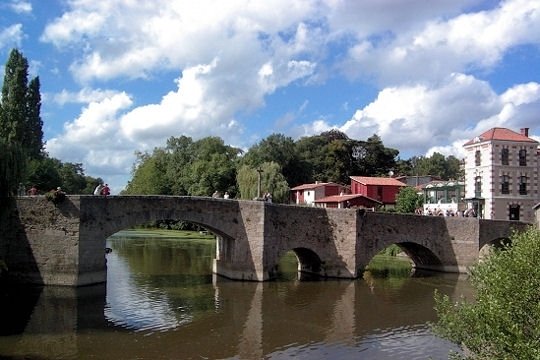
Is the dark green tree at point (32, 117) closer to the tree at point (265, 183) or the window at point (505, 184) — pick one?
the tree at point (265, 183)

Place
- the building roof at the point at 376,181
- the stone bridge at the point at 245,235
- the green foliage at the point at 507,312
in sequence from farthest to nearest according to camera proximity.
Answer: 1. the building roof at the point at 376,181
2. the stone bridge at the point at 245,235
3. the green foliage at the point at 507,312

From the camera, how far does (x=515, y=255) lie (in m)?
11.5

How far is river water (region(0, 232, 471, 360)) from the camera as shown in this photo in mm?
16922

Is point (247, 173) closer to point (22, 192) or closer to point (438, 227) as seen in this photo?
point (438, 227)

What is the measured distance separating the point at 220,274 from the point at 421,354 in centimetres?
1595

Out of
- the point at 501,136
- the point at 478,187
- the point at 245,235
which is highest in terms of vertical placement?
the point at 501,136

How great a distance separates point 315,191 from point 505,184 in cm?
2635

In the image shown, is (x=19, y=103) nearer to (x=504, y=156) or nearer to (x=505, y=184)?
(x=504, y=156)

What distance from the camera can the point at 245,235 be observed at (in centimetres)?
2959

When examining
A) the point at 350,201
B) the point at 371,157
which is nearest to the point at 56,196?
the point at 350,201

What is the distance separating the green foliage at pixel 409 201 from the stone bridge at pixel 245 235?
15.9m

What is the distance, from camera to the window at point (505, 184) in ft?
142

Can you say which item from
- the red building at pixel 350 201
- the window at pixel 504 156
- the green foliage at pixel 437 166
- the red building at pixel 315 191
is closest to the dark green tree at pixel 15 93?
the red building at pixel 350 201

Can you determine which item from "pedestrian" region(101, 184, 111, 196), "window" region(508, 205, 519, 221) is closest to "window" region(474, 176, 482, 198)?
"window" region(508, 205, 519, 221)
